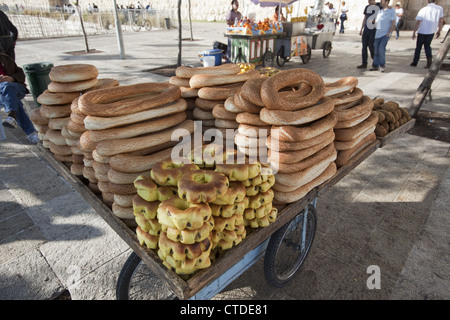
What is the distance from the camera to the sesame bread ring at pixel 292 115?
1.83 meters

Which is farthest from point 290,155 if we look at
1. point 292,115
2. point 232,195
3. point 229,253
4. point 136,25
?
point 136,25

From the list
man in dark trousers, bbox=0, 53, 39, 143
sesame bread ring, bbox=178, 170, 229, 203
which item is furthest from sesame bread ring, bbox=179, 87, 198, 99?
man in dark trousers, bbox=0, 53, 39, 143

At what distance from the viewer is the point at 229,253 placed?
1.55m

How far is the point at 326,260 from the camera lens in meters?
2.87

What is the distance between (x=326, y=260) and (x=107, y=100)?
2.44 m

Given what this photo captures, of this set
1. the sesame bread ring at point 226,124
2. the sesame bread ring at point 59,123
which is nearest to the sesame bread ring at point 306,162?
the sesame bread ring at point 226,124

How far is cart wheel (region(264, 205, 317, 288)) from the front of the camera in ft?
7.32

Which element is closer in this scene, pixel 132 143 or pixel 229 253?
pixel 229 253

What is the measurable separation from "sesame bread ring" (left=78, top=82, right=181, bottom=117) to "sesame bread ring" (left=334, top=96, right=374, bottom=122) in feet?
4.26

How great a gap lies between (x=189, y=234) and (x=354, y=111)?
179cm

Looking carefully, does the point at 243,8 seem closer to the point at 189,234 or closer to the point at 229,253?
the point at 229,253

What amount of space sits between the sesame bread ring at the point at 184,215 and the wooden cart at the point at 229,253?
263 mm

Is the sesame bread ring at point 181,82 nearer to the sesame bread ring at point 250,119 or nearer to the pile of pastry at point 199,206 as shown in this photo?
the sesame bread ring at point 250,119
